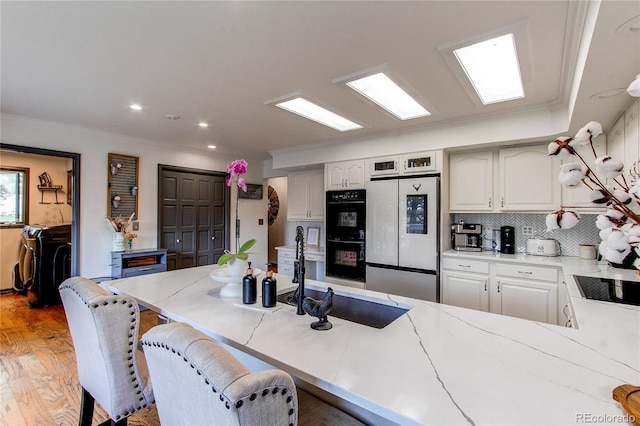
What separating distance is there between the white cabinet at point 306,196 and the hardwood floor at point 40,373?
248cm

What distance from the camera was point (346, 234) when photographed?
401 cm

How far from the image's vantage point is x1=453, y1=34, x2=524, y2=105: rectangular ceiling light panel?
188cm

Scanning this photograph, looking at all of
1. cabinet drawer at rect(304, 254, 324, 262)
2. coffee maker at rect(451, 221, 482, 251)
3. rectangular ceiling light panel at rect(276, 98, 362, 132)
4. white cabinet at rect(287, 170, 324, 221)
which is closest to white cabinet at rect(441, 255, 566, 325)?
coffee maker at rect(451, 221, 482, 251)

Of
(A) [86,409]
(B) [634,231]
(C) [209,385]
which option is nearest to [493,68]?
(B) [634,231]

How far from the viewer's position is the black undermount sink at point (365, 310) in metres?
1.56

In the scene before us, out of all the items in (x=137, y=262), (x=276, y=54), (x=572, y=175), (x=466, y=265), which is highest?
(x=276, y=54)

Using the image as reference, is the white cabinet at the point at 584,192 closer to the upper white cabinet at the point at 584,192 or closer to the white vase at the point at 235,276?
the upper white cabinet at the point at 584,192

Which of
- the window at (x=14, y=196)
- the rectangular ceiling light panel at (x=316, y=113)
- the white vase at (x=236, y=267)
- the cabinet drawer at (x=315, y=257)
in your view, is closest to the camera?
the white vase at (x=236, y=267)

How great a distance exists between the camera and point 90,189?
12.4ft

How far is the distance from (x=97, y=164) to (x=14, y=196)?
239 centimetres

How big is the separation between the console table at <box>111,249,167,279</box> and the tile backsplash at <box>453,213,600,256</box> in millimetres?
4046

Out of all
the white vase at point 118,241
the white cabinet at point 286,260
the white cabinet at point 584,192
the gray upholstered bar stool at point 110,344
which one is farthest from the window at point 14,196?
the white cabinet at point 584,192

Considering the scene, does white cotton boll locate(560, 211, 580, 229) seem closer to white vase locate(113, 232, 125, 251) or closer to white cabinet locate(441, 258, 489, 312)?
white cabinet locate(441, 258, 489, 312)

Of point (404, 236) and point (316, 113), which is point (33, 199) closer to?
point (316, 113)
